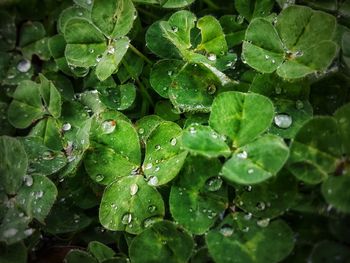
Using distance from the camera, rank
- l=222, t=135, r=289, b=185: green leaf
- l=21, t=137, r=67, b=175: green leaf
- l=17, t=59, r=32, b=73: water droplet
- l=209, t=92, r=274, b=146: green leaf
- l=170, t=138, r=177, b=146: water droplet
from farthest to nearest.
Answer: l=17, t=59, r=32, b=73: water droplet → l=21, t=137, r=67, b=175: green leaf → l=170, t=138, r=177, b=146: water droplet → l=209, t=92, r=274, b=146: green leaf → l=222, t=135, r=289, b=185: green leaf

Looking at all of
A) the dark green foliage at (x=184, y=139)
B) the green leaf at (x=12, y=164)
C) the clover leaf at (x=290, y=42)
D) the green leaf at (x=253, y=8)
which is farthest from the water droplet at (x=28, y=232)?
the green leaf at (x=253, y=8)

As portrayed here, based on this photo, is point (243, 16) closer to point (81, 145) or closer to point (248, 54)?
point (248, 54)

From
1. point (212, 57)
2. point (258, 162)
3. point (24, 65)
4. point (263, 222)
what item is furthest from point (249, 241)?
point (24, 65)

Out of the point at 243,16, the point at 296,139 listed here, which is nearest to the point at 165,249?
the point at 296,139

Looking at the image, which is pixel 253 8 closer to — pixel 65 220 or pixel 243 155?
pixel 243 155

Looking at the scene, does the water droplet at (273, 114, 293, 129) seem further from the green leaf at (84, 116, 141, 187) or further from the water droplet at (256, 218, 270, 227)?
the green leaf at (84, 116, 141, 187)

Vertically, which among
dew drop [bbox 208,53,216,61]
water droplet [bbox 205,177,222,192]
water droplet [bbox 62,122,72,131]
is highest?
dew drop [bbox 208,53,216,61]

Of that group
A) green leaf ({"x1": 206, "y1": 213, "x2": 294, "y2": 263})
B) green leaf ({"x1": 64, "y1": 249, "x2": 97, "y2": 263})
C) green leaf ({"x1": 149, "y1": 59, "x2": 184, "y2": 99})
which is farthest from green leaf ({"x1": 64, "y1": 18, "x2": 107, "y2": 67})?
green leaf ({"x1": 206, "y1": 213, "x2": 294, "y2": 263})
